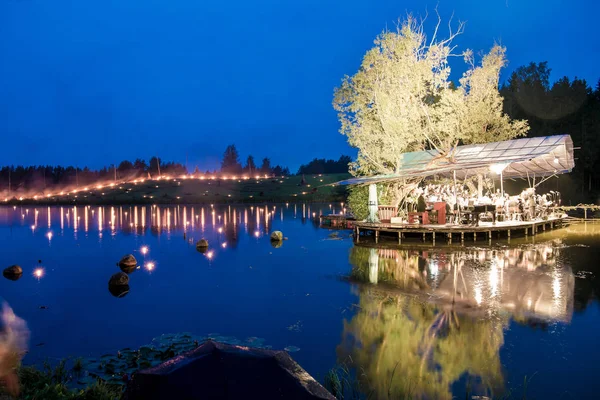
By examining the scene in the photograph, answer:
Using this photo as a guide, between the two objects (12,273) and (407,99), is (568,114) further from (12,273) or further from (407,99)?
(12,273)

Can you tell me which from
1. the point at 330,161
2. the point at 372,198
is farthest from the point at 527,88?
the point at 330,161

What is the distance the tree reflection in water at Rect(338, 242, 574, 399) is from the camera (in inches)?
235

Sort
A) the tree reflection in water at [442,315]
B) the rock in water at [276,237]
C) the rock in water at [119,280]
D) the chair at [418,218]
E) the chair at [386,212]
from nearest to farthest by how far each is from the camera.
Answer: the tree reflection in water at [442,315]
the rock in water at [119,280]
the chair at [418,218]
the rock in water at [276,237]
the chair at [386,212]

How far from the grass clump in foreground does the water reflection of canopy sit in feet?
57.2

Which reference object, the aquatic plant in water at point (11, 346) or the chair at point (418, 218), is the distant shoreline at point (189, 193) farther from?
the aquatic plant in water at point (11, 346)

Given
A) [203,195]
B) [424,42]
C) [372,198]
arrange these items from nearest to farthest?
[372,198] < [424,42] < [203,195]

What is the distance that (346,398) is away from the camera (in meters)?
5.48

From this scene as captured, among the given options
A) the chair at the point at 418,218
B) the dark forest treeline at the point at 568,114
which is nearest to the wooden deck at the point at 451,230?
the chair at the point at 418,218

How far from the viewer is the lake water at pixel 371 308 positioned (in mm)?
6254

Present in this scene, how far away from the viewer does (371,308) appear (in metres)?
9.33

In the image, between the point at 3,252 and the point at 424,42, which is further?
the point at 424,42

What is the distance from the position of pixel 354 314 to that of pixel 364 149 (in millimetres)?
19200

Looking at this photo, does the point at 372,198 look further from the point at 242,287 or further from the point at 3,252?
the point at 3,252

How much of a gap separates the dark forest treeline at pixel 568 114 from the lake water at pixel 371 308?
25.6m
